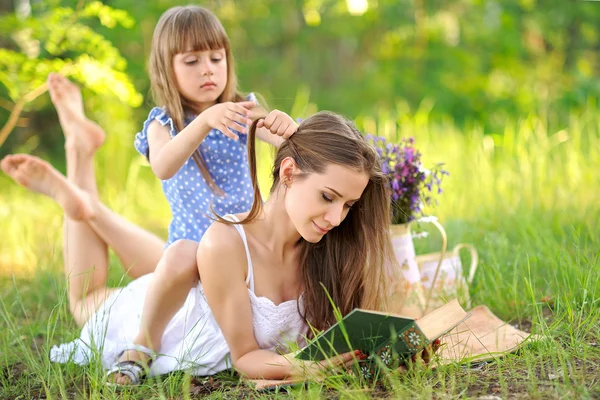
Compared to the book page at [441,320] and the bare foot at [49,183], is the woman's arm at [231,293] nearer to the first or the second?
the book page at [441,320]

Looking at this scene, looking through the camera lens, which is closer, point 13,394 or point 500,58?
point 13,394

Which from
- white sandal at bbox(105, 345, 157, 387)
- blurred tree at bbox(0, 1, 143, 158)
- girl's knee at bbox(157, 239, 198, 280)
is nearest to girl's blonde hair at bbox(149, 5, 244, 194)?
girl's knee at bbox(157, 239, 198, 280)

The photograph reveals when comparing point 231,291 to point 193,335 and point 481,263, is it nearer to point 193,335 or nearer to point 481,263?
point 193,335

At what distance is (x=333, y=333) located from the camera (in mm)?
1871

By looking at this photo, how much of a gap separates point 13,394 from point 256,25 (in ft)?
19.1

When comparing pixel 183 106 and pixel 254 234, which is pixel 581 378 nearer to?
pixel 254 234

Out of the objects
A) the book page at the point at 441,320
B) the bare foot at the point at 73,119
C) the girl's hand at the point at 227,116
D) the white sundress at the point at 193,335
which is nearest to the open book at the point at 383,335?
the book page at the point at 441,320

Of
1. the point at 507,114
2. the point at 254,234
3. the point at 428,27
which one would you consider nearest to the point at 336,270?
the point at 254,234

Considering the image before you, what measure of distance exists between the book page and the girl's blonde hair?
1.11 meters

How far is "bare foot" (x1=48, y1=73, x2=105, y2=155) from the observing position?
3273 mm

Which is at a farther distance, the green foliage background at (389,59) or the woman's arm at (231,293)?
the green foliage background at (389,59)

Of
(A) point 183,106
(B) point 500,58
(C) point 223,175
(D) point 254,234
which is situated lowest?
(D) point 254,234

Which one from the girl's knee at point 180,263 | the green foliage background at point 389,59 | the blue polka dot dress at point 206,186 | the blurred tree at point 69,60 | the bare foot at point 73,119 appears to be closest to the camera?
the girl's knee at point 180,263

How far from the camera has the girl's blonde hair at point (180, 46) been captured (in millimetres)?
2613
